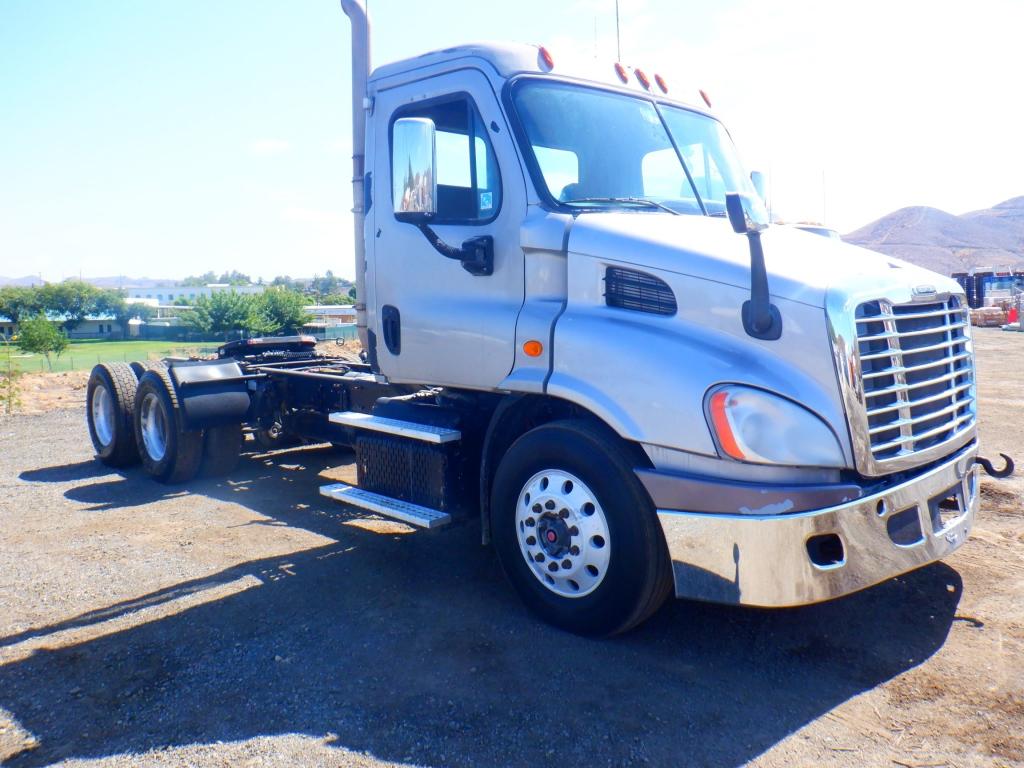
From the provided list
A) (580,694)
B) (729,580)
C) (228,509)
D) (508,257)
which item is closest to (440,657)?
(580,694)

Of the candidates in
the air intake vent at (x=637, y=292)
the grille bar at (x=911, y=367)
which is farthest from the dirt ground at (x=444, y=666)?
the air intake vent at (x=637, y=292)

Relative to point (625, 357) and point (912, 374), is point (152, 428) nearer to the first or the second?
point (625, 357)

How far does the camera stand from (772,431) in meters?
3.58

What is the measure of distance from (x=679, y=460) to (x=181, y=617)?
295 centimetres

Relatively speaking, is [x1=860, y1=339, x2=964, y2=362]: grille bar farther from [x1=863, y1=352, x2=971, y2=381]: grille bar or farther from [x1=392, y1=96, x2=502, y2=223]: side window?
[x1=392, y1=96, x2=502, y2=223]: side window

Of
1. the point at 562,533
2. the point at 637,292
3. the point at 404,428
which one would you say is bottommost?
the point at 562,533

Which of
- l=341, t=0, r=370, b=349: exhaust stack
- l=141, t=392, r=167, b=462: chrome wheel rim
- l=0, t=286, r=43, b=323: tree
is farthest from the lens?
l=0, t=286, r=43, b=323: tree

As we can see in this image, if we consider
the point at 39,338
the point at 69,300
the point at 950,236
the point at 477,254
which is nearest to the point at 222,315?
the point at 39,338

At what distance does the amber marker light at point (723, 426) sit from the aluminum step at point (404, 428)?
1.80m

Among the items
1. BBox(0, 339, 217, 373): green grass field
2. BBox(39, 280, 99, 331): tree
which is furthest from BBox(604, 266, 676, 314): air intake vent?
BBox(39, 280, 99, 331): tree

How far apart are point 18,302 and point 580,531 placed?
535 feet

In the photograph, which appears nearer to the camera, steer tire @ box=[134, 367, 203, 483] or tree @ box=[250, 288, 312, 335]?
steer tire @ box=[134, 367, 203, 483]

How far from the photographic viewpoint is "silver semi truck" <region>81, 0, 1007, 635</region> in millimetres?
3631

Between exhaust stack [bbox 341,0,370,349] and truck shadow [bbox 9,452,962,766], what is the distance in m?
1.96
